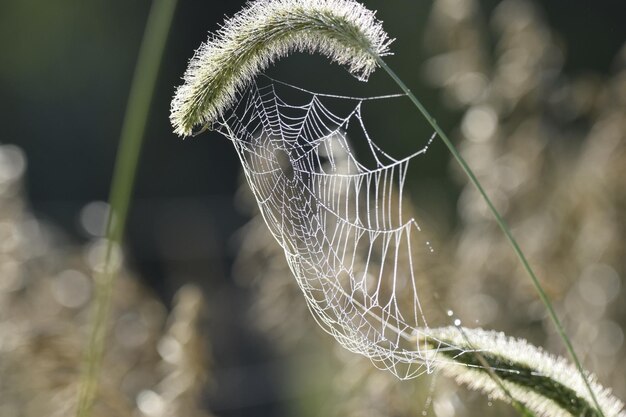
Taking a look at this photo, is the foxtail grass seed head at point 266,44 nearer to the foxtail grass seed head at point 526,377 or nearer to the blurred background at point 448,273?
the foxtail grass seed head at point 526,377

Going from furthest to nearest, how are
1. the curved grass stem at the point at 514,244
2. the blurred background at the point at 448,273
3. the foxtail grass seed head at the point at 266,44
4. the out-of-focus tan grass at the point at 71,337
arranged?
the blurred background at the point at 448,273
the out-of-focus tan grass at the point at 71,337
the foxtail grass seed head at the point at 266,44
the curved grass stem at the point at 514,244

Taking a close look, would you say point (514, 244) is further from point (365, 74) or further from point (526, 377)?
point (365, 74)

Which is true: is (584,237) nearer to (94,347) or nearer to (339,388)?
(339,388)

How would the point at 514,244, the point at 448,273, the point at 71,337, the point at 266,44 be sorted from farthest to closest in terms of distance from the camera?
the point at 448,273 → the point at 71,337 → the point at 266,44 → the point at 514,244

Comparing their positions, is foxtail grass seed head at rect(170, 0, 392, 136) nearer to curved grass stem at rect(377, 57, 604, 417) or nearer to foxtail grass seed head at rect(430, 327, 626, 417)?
curved grass stem at rect(377, 57, 604, 417)

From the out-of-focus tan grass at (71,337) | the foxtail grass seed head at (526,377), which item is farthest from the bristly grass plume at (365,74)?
the out-of-focus tan grass at (71,337)

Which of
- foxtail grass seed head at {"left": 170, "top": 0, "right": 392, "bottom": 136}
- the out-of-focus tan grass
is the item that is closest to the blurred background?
the out-of-focus tan grass

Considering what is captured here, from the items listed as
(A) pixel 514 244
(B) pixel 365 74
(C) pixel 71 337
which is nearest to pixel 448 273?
(C) pixel 71 337

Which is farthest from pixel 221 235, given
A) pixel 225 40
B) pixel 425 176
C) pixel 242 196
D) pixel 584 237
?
pixel 225 40

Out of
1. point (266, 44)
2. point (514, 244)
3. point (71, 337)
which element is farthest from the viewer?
point (71, 337)
